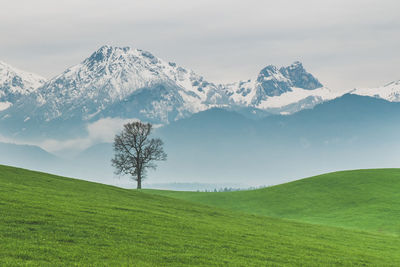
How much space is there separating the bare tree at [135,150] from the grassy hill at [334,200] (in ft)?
42.2

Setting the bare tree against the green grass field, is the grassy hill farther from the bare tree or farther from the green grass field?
the green grass field

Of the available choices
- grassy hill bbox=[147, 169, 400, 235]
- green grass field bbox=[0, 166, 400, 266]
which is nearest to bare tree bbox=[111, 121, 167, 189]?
grassy hill bbox=[147, 169, 400, 235]

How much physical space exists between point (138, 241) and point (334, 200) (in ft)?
210

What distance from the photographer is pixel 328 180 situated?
105 metres

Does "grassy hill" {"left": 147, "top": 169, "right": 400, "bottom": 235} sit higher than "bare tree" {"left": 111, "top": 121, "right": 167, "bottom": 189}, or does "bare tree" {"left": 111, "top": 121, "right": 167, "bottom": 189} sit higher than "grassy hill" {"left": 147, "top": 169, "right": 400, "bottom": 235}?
"bare tree" {"left": 111, "top": 121, "right": 167, "bottom": 189}

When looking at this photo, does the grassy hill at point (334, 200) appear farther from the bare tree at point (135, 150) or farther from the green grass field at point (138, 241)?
the green grass field at point (138, 241)

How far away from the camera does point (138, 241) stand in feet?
104

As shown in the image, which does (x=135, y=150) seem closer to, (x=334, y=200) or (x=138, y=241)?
(x=334, y=200)

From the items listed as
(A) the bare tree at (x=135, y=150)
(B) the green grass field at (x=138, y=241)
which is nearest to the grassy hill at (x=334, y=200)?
Answer: (A) the bare tree at (x=135, y=150)

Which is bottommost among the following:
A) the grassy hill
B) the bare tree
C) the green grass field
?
the green grass field

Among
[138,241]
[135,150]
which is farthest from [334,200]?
[138,241]

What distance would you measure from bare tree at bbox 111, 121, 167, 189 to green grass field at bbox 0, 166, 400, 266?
233ft

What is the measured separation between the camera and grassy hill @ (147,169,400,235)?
72250 millimetres

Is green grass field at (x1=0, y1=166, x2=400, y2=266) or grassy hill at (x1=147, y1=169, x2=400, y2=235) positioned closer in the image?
green grass field at (x1=0, y1=166, x2=400, y2=266)
